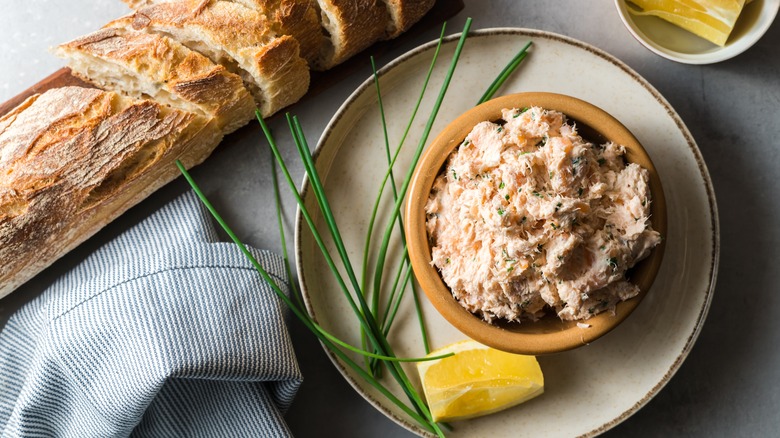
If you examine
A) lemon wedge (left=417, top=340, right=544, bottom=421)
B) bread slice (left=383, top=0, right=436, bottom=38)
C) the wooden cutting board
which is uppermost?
bread slice (left=383, top=0, right=436, bottom=38)

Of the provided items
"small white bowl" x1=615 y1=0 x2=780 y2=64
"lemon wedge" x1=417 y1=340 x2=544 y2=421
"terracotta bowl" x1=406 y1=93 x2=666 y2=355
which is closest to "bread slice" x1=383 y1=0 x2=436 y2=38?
"terracotta bowl" x1=406 y1=93 x2=666 y2=355

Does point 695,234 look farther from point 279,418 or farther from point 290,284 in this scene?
Result: point 279,418

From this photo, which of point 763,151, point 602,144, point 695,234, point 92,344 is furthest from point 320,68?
point 763,151

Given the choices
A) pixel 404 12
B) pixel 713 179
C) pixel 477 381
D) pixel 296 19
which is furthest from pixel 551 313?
pixel 296 19

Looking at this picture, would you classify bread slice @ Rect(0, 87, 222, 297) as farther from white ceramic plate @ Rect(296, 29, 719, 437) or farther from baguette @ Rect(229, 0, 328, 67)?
white ceramic plate @ Rect(296, 29, 719, 437)

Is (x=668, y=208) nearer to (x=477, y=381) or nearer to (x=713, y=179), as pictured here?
(x=713, y=179)

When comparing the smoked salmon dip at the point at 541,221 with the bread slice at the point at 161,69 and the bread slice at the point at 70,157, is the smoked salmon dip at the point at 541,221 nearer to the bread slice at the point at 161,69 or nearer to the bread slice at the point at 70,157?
the bread slice at the point at 161,69

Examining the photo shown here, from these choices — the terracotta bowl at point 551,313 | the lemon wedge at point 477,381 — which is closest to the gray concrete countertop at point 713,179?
the lemon wedge at point 477,381
